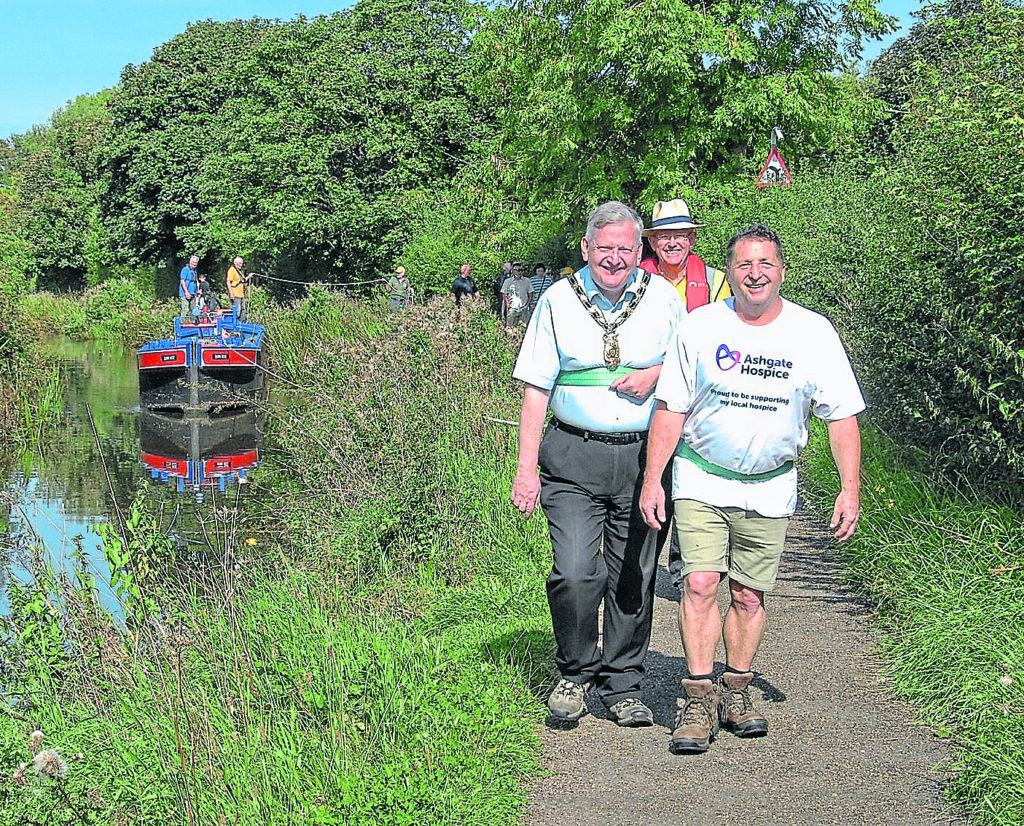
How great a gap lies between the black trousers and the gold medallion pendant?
35 cm

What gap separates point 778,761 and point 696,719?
0.36m

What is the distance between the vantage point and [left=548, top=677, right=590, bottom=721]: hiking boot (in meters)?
5.57

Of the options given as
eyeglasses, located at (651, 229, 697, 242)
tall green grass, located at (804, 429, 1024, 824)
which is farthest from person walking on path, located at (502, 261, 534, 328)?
eyeglasses, located at (651, 229, 697, 242)

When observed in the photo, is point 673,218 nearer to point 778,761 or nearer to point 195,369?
point 778,761

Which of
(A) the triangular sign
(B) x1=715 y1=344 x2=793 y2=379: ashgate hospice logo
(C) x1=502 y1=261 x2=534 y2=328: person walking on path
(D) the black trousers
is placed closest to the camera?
(B) x1=715 y1=344 x2=793 y2=379: ashgate hospice logo

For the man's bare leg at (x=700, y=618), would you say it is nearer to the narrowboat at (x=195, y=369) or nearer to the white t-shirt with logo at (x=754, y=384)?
the white t-shirt with logo at (x=754, y=384)

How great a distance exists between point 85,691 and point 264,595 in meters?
1.49

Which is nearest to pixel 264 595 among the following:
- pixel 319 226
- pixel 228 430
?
pixel 228 430

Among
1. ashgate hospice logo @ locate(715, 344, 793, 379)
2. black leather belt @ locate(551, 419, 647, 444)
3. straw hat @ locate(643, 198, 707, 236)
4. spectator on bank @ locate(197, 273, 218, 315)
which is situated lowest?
spectator on bank @ locate(197, 273, 218, 315)

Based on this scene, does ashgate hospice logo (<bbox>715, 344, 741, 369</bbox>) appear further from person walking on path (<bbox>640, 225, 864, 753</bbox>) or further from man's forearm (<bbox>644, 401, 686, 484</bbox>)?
man's forearm (<bbox>644, 401, 686, 484</bbox>)

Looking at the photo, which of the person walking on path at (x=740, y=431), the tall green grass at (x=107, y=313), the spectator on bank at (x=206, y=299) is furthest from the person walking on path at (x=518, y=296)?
the person walking on path at (x=740, y=431)

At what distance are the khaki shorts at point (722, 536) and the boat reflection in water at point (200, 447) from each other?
9.31 metres

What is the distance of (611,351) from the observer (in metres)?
5.45

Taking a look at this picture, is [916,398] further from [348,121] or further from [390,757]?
[348,121]
